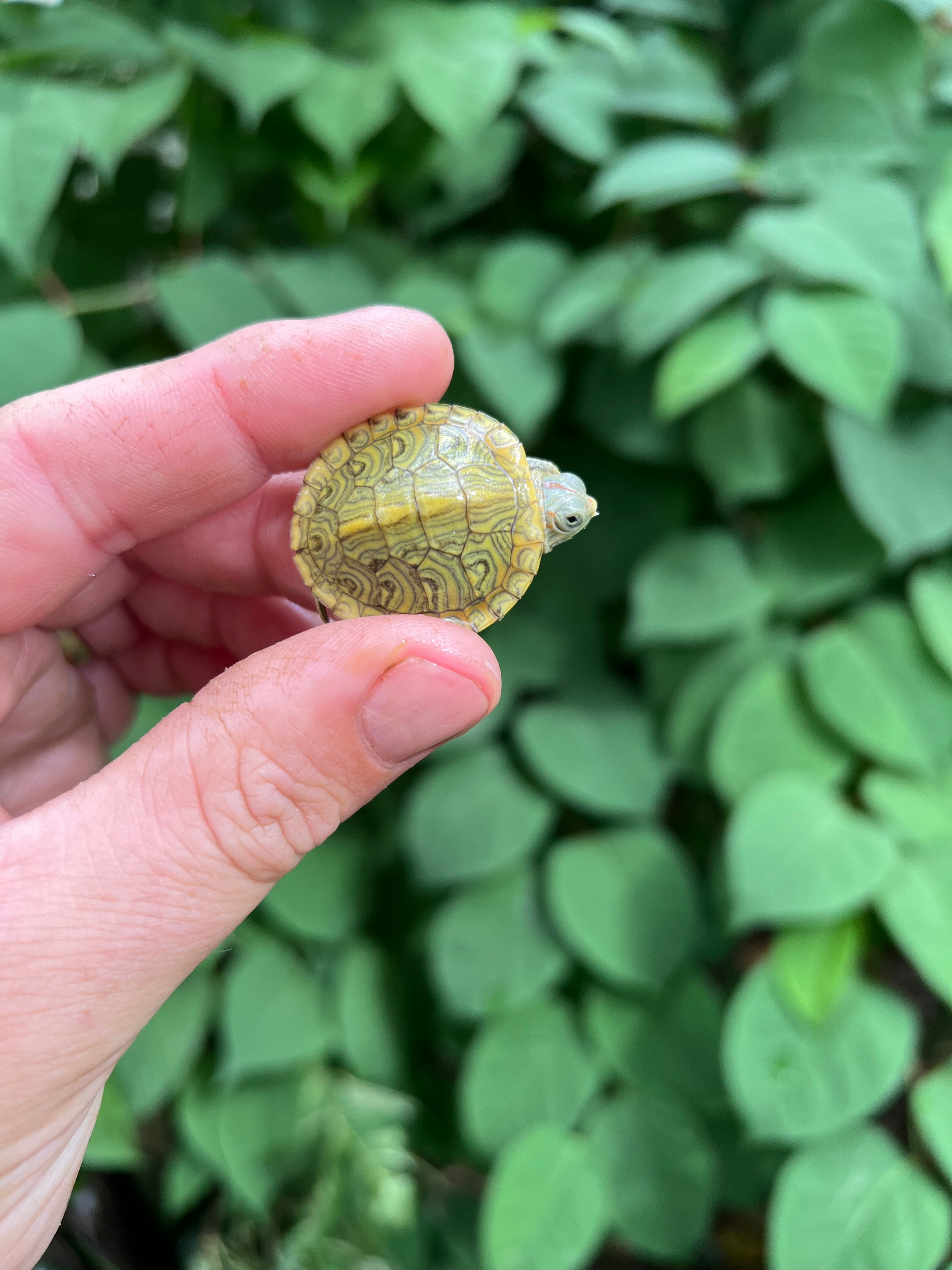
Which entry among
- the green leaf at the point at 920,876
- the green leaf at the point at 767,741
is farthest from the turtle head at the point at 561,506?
the green leaf at the point at 920,876

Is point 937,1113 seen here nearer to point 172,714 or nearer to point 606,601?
point 606,601

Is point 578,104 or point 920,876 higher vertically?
point 578,104

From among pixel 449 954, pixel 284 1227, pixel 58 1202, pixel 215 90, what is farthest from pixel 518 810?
pixel 215 90

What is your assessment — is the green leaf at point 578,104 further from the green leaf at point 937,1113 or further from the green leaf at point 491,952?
the green leaf at point 937,1113

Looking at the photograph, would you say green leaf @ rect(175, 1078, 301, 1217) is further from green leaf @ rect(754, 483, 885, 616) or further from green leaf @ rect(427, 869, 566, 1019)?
green leaf @ rect(754, 483, 885, 616)

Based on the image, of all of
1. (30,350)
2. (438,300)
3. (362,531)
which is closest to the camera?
(362,531)

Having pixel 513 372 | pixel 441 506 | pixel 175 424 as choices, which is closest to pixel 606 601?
pixel 513 372

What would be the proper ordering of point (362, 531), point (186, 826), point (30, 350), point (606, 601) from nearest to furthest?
point (186, 826)
point (362, 531)
point (30, 350)
point (606, 601)

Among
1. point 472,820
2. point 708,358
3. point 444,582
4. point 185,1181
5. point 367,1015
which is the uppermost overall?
point 708,358
